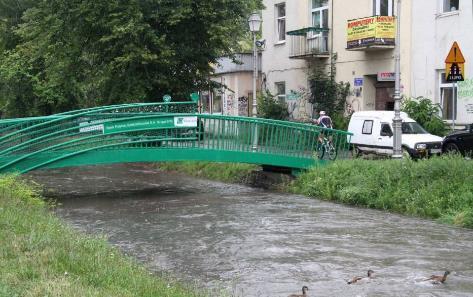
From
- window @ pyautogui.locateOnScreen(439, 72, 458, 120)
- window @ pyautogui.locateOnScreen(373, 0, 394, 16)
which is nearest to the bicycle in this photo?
window @ pyautogui.locateOnScreen(439, 72, 458, 120)

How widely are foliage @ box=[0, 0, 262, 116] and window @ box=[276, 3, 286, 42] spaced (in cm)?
481

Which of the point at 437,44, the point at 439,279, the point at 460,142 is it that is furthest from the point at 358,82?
the point at 439,279

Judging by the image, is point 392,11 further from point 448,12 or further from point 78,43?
point 78,43

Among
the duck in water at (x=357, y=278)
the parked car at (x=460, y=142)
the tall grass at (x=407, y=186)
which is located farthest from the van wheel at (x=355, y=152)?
the duck in water at (x=357, y=278)

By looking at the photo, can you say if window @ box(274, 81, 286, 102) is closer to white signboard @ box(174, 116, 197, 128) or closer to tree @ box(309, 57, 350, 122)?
tree @ box(309, 57, 350, 122)

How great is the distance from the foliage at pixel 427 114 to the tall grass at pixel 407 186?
5803 mm

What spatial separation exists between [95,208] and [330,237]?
708 centimetres

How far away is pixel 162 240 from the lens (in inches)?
489

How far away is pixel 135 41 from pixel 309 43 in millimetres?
9028

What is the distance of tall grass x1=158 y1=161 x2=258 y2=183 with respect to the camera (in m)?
22.3

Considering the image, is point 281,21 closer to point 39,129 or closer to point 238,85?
point 238,85

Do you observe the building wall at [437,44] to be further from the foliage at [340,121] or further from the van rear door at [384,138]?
the foliage at [340,121]

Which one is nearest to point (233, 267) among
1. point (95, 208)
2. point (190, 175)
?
point (95, 208)

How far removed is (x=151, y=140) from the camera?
18641mm
